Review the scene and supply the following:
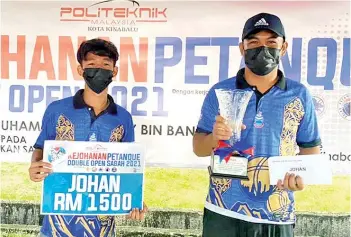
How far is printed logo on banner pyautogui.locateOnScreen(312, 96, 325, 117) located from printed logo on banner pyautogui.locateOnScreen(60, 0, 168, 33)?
97cm

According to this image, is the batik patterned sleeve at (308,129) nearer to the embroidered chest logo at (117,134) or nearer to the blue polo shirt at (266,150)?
the blue polo shirt at (266,150)

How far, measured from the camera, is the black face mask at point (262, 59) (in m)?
2.03

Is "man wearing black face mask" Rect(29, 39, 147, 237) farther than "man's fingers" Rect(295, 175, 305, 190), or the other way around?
"man wearing black face mask" Rect(29, 39, 147, 237)

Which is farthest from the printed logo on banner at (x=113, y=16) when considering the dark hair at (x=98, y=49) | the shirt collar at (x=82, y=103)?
the shirt collar at (x=82, y=103)

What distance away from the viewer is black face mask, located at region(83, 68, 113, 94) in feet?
7.55

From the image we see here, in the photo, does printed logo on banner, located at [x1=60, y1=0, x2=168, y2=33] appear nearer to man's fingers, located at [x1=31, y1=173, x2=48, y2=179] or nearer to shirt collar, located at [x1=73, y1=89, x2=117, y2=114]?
shirt collar, located at [x1=73, y1=89, x2=117, y2=114]

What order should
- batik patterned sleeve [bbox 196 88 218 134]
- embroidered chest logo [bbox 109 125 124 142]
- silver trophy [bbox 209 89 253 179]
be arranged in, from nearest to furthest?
silver trophy [bbox 209 89 253 179] → batik patterned sleeve [bbox 196 88 218 134] → embroidered chest logo [bbox 109 125 124 142]

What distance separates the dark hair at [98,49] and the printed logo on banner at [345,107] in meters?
1.29

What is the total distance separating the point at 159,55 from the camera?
2.51m

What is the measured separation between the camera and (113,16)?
100.0 inches

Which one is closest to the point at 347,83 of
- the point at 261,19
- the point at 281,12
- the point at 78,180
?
the point at 281,12

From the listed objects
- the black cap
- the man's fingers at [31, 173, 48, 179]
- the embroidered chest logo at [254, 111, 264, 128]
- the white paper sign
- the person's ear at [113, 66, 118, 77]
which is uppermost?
the black cap

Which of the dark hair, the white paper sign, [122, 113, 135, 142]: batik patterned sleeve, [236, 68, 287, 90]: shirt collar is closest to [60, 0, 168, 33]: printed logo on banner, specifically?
the dark hair

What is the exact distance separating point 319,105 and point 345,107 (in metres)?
0.14
